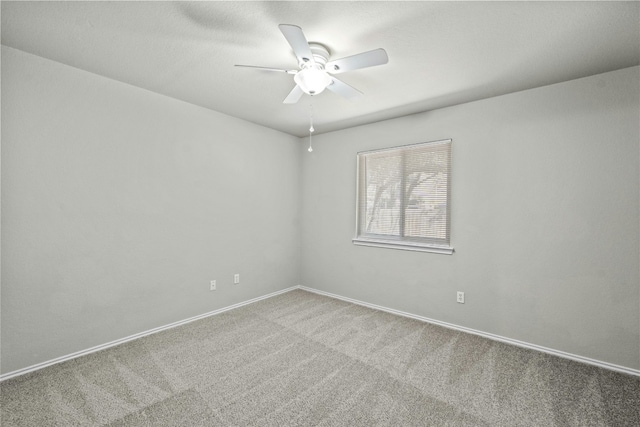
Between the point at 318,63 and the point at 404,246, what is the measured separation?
225cm

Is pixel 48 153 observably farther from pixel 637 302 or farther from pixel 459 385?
pixel 637 302

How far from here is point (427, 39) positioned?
6.07 ft

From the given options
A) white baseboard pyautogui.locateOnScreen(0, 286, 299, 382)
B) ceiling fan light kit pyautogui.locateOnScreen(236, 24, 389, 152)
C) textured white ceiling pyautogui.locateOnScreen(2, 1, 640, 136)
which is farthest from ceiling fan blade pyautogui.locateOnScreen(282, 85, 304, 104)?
white baseboard pyautogui.locateOnScreen(0, 286, 299, 382)

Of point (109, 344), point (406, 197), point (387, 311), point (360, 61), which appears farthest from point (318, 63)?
point (109, 344)

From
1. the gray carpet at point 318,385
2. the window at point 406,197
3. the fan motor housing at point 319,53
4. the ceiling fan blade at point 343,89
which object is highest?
the fan motor housing at point 319,53

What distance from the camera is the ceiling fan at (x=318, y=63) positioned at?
5.14ft

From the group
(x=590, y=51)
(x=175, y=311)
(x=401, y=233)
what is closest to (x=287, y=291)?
(x=175, y=311)

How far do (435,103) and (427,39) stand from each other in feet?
3.96

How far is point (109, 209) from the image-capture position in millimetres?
2500

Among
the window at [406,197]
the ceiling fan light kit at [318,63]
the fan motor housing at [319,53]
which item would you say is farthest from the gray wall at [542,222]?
the fan motor housing at [319,53]

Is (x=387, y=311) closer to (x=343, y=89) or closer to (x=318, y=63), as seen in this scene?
(x=343, y=89)

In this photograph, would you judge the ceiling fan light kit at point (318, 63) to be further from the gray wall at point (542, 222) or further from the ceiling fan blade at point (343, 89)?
the gray wall at point (542, 222)

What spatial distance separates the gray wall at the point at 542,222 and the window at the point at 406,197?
0.39ft

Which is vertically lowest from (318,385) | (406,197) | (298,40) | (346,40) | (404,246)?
(318,385)
